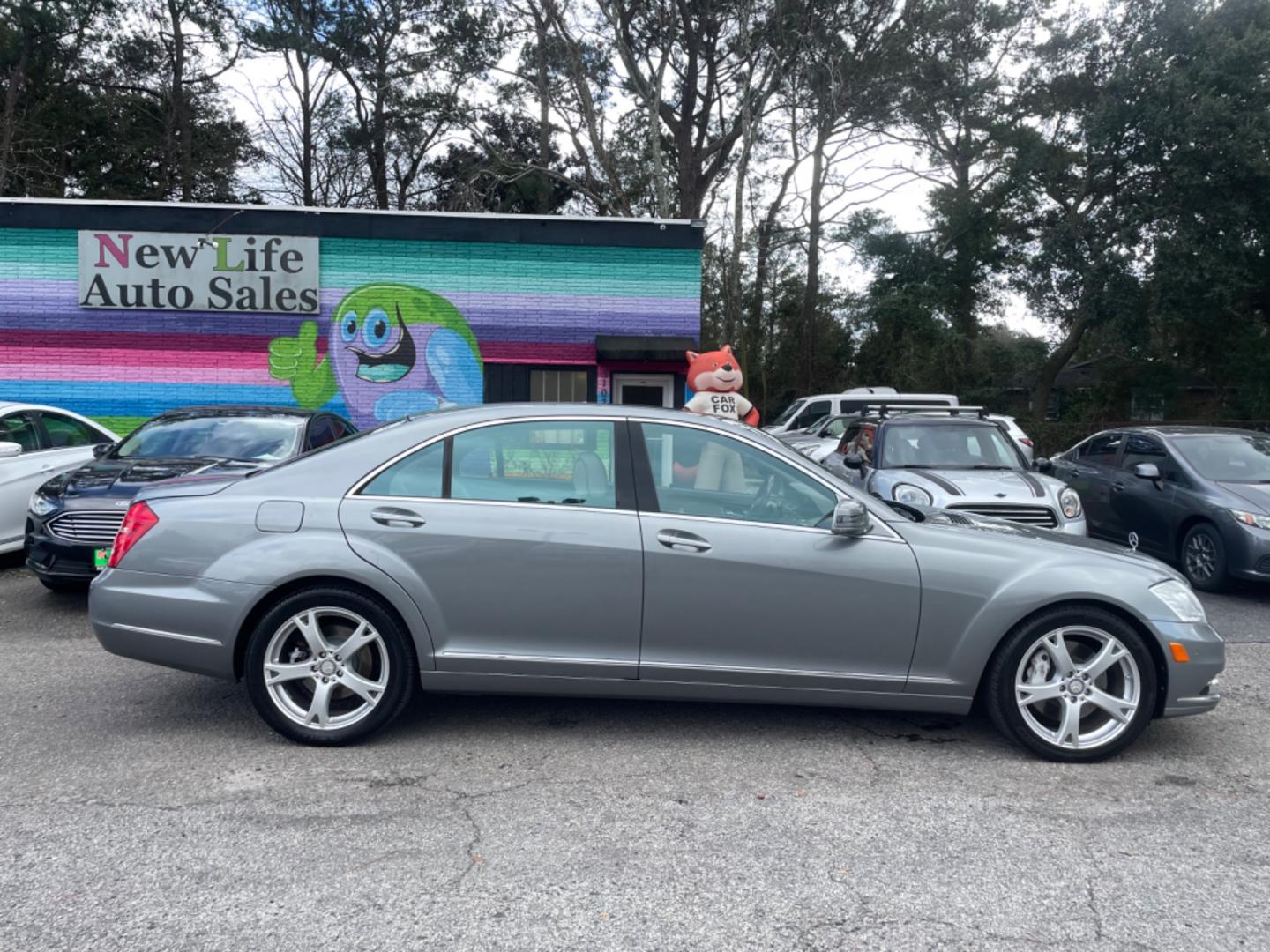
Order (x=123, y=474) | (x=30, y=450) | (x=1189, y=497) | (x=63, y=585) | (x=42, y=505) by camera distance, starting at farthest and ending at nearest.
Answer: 1. (x=30, y=450)
2. (x=1189, y=497)
3. (x=63, y=585)
4. (x=123, y=474)
5. (x=42, y=505)

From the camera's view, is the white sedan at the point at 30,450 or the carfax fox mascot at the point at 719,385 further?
the carfax fox mascot at the point at 719,385

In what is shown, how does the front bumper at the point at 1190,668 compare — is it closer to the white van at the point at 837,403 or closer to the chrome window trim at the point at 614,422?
the chrome window trim at the point at 614,422

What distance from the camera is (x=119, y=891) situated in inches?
120

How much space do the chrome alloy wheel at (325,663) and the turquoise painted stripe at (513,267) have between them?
1234 centimetres

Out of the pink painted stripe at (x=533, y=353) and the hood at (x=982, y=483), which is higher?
the pink painted stripe at (x=533, y=353)

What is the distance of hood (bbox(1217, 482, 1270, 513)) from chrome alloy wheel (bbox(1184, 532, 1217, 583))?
1.46 ft

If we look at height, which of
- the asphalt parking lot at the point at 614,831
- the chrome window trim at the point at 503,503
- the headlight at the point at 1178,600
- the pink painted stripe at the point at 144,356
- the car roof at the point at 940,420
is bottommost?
the asphalt parking lot at the point at 614,831

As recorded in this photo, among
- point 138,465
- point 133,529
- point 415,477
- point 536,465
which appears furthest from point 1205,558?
point 138,465

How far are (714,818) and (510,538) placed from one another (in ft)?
4.72

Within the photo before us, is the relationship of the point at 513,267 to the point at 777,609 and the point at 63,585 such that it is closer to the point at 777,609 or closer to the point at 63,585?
the point at 63,585

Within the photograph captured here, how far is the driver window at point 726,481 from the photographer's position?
14.4ft

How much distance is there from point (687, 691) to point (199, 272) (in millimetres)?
14180

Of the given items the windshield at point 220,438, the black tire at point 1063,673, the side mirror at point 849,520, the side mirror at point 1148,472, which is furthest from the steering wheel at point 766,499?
the side mirror at point 1148,472

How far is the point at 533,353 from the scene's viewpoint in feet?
53.0
